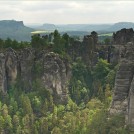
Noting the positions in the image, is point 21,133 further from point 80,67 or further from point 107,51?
point 107,51

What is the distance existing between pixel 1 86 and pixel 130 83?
4656 cm

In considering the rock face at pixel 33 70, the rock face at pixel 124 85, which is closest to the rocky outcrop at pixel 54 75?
the rock face at pixel 33 70

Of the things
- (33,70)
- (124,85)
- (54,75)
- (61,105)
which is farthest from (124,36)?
(124,85)

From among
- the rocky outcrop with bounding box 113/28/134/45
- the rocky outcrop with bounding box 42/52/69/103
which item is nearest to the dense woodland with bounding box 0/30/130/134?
the rocky outcrop with bounding box 42/52/69/103

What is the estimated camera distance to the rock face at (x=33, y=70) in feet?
304

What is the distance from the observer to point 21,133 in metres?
79.5

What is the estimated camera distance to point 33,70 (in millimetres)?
96000

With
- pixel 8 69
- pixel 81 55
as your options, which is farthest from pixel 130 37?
pixel 8 69

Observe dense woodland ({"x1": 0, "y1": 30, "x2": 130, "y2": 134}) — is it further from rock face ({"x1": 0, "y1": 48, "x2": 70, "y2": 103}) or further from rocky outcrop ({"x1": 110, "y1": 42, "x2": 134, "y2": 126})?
rocky outcrop ({"x1": 110, "y1": 42, "x2": 134, "y2": 126})

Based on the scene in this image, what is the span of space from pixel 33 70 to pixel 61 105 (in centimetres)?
1236

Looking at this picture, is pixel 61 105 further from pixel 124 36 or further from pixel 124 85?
pixel 124 85

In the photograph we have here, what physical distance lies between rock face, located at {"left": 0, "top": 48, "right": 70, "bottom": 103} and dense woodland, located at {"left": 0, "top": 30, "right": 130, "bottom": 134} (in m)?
1.72

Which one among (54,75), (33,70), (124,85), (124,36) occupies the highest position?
(124,36)

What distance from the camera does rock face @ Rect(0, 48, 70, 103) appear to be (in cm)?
9256
